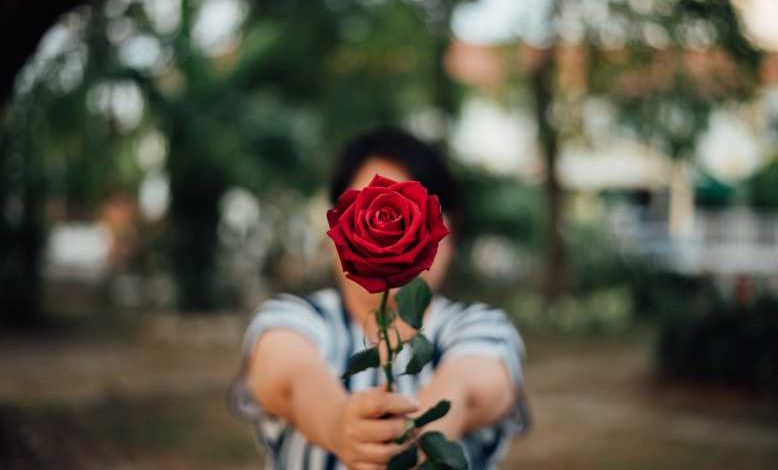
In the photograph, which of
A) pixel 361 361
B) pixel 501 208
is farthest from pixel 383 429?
pixel 501 208

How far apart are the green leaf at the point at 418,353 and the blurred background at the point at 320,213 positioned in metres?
3.81

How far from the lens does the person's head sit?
5.69 ft

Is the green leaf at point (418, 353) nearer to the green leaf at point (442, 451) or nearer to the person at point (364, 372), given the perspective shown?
the green leaf at point (442, 451)

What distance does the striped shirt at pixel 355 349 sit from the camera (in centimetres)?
164

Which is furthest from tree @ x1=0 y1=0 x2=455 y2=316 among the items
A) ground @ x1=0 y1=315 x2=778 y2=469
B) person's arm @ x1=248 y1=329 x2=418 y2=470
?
person's arm @ x1=248 y1=329 x2=418 y2=470

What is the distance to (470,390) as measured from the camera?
1.55 metres

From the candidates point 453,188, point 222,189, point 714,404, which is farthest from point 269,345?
point 222,189

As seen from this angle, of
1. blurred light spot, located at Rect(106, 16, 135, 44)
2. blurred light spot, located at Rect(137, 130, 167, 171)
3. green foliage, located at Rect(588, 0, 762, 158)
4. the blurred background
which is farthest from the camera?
green foliage, located at Rect(588, 0, 762, 158)

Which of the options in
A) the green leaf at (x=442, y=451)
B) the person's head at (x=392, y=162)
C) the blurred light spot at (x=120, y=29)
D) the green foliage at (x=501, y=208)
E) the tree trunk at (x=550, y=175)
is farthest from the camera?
the green foliage at (x=501, y=208)

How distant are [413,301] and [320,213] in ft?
64.1

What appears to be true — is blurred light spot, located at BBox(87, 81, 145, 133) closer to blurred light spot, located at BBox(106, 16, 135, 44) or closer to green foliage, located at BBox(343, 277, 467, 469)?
blurred light spot, located at BBox(106, 16, 135, 44)

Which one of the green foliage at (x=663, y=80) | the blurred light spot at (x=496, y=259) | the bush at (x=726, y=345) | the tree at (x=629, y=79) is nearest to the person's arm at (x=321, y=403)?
the bush at (x=726, y=345)

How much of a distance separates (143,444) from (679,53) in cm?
893

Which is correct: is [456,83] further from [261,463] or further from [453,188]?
[453,188]
